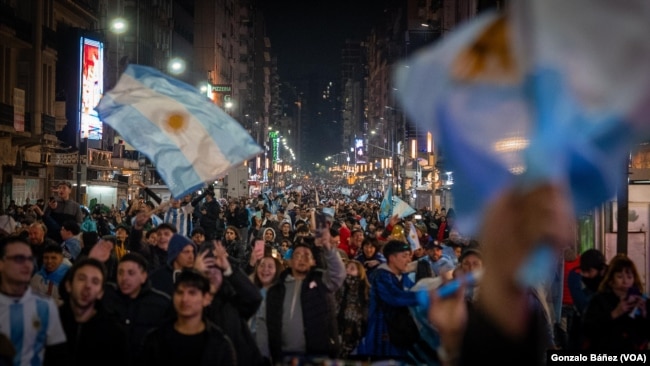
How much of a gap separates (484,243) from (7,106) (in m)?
32.3

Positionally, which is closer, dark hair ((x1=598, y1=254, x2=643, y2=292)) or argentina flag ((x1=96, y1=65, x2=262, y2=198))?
dark hair ((x1=598, y1=254, x2=643, y2=292))

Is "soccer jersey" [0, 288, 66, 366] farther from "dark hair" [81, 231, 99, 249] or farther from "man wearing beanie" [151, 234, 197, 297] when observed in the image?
"dark hair" [81, 231, 99, 249]

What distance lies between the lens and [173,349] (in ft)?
17.8

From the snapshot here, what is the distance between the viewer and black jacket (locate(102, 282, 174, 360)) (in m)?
6.61

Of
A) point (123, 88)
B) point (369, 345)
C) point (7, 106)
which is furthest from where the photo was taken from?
point (7, 106)

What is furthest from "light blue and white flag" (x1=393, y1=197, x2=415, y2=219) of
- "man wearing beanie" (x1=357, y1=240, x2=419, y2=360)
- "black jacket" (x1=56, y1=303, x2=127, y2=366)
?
"black jacket" (x1=56, y1=303, x2=127, y2=366)

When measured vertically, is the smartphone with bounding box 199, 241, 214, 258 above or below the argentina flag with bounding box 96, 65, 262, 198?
below

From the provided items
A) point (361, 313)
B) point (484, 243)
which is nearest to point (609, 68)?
point (484, 243)

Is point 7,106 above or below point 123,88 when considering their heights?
above

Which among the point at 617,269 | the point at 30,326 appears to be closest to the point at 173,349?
the point at 30,326

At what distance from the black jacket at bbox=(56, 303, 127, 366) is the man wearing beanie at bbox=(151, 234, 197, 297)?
1700 millimetres

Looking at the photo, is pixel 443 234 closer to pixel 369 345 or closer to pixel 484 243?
pixel 369 345

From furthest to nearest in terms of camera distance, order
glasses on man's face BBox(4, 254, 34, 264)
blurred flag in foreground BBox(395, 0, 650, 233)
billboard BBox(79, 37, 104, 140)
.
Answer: billboard BBox(79, 37, 104, 140) → glasses on man's face BBox(4, 254, 34, 264) → blurred flag in foreground BBox(395, 0, 650, 233)

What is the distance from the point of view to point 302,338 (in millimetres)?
7141
